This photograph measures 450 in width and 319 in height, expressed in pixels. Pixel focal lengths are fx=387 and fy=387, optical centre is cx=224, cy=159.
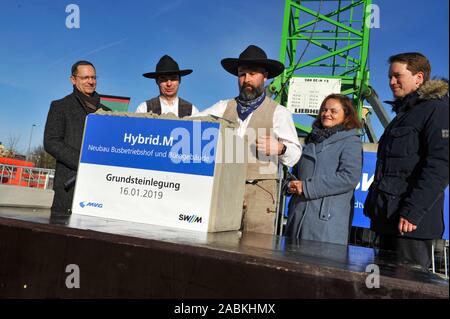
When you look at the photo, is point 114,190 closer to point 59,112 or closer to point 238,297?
point 238,297

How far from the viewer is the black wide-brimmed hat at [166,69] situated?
2433 mm

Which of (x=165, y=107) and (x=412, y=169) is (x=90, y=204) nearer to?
(x=165, y=107)

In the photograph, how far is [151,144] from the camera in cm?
127

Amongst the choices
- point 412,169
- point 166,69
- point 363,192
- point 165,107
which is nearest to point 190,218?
point 412,169

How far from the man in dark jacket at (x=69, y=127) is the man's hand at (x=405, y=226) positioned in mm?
1531

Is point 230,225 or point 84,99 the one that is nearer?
point 230,225

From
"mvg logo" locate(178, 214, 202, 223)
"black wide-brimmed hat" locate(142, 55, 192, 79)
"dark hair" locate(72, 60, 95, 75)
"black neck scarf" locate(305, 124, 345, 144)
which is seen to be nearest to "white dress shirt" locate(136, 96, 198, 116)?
"black wide-brimmed hat" locate(142, 55, 192, 79)

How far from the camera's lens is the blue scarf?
1.95 meters

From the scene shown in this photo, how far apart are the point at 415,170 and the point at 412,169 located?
0.01m

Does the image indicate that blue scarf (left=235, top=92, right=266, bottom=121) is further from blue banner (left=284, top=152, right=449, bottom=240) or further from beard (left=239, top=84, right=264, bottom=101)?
blue banner (left=284, top=152, right=449, bottom=240)

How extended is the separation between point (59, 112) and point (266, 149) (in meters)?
1.24

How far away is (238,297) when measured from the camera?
2.61 feet
